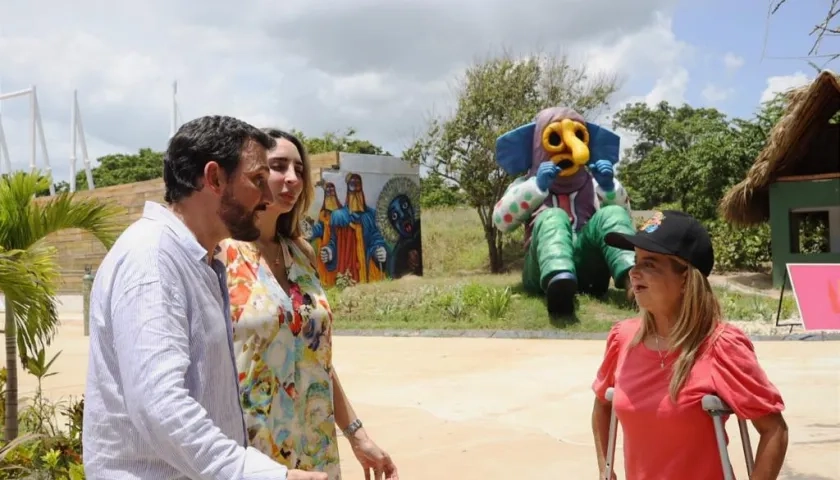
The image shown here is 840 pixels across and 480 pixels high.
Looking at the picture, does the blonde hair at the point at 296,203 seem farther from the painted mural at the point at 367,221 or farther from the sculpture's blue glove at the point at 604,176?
the painted mural at the point at 367,221

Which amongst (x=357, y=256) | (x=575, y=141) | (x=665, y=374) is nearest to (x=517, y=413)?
(x=665, y=374)

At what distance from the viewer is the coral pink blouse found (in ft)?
6.50

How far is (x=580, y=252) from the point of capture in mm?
13219

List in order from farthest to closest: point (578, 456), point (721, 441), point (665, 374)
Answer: point (578, 456) < point (665, 374) < point (721, 441)

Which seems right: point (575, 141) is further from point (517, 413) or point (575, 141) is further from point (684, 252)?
point (684, 252)

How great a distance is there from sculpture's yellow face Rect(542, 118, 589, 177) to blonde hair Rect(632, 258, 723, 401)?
37.1ft

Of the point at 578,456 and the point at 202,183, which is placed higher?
the point at 202,183

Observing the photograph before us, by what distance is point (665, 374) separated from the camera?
2.14 m

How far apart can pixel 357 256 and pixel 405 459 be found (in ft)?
52.8

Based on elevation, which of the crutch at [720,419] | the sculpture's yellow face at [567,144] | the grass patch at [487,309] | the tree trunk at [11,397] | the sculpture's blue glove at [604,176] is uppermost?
the sculpture's yellow face at [567,144]

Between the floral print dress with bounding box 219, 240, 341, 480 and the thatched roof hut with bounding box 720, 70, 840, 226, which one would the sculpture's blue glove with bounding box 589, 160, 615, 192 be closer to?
the thatched roof hut with bounding box 720, 70, 840, 226

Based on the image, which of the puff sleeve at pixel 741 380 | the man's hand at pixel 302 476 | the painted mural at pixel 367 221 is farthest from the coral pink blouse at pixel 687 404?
the painted mural at pixel 367 221

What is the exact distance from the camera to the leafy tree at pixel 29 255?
4.14 metres

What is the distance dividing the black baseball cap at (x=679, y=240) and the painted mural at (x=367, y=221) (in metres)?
17.5
